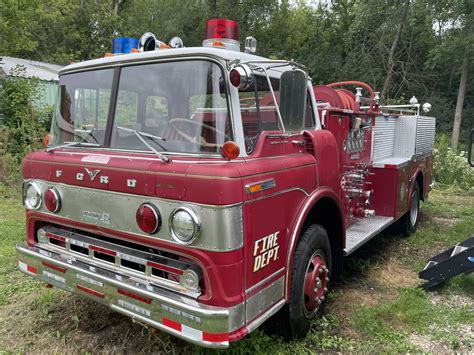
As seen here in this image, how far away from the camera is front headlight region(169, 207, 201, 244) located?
7.87 feet

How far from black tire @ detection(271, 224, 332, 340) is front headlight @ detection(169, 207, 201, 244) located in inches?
38.9

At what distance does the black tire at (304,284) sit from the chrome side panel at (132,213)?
→ 85 centimetres

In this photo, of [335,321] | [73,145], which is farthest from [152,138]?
[335,321]

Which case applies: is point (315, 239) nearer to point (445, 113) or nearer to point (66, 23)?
point (445, 113)

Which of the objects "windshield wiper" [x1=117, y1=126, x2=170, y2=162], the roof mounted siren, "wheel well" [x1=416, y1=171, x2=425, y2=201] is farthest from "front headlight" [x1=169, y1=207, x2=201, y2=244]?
"wheel well" [x1=416, y1=171, x2=425, y2=201]

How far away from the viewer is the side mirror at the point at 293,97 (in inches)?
109

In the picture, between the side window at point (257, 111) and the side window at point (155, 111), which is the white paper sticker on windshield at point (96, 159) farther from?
the side window at point (257, 111)

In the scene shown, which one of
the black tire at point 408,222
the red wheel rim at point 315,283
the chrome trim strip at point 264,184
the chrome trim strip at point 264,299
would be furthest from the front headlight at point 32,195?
the black tire at point 408,222

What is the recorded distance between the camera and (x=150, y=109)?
3023 millimetres

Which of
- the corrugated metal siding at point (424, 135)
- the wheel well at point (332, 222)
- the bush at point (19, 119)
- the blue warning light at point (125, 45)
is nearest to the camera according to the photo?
the blue warning light at point (125, 45)

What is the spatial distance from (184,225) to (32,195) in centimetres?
152

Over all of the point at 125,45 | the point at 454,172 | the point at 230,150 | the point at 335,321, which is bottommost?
the point at 335,321

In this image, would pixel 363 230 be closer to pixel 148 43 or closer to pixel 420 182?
pixel 420 182

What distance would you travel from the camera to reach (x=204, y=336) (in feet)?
7.82
